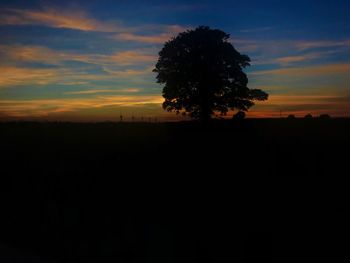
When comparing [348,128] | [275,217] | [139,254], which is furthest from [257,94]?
[139,254]

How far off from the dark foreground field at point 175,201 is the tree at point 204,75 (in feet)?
41.2

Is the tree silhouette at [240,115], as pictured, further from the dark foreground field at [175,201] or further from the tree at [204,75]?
the dark foreground field at [175,201]

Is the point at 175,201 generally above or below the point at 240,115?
below

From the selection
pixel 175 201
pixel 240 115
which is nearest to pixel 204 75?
pixel 240 115

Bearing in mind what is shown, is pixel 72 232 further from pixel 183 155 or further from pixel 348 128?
pixel 348 128

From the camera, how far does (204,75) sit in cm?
3484

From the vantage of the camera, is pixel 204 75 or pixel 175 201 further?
pixel 204 75

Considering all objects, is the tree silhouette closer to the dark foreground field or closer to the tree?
the tree

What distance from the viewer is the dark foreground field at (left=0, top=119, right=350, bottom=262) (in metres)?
7.38

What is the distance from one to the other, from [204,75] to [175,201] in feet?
80.2

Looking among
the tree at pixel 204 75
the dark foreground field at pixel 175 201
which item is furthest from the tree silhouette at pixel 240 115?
the dark foreground field at pixel 175 201

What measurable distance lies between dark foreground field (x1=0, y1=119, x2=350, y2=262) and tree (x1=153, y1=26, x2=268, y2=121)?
41.2 feet

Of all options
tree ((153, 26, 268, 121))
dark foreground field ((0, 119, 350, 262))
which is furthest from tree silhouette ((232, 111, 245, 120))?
dark foreground field ((0, 119, 350, 262))

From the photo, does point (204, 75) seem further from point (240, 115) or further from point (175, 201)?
point (175, 201)
